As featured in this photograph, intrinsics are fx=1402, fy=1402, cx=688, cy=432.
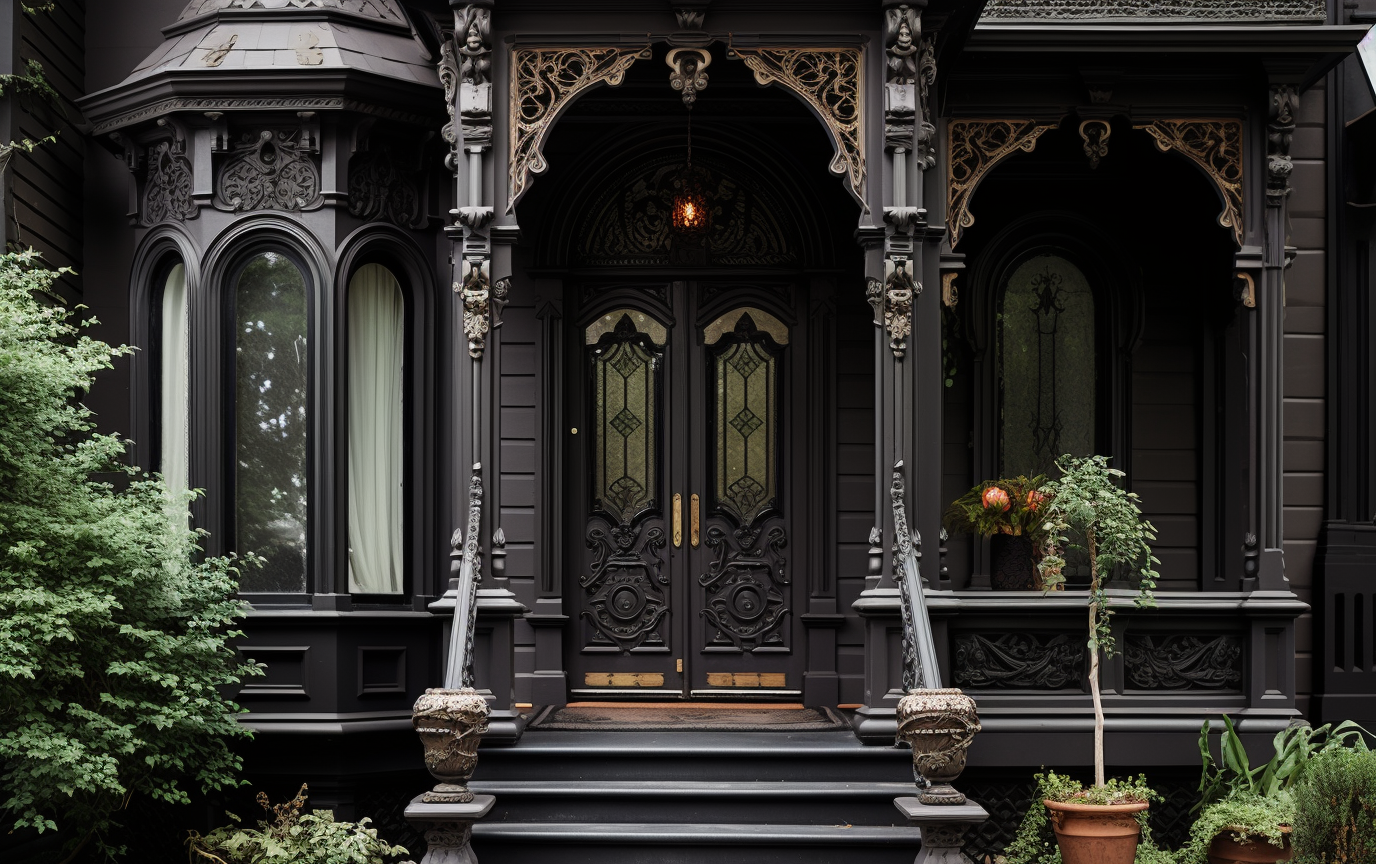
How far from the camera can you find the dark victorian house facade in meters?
7.84

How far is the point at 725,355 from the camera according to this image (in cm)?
977

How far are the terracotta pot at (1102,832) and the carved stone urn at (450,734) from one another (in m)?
3.11

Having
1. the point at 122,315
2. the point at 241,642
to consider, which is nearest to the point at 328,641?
the point at 241,642

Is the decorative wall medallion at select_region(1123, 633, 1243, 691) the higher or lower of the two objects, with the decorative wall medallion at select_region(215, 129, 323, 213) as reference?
lower

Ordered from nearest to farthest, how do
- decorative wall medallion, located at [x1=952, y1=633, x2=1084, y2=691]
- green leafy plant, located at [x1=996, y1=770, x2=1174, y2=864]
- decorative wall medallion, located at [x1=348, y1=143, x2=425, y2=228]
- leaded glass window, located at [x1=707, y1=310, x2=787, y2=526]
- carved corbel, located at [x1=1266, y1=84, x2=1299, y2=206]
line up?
green leafy plant, located at [x1=996, y1=770, x2=1174, y2=864] < decorative wall medallion, located at [x1=952, y1=633, x2=1084, y2=691] < carved corbel, located at [x1=1266, y1=84, x2=1299, y2=206] < decorative wall medallion, located at [x1=348, y1=143, x2=425, y2=228] < leaded glass window, located at [x1=707, y1=310, x2=787, y2=526]

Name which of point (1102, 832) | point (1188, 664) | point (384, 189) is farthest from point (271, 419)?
point (1188, 664)

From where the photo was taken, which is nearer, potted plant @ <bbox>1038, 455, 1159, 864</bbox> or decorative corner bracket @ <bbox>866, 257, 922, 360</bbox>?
potted plant @ <bbox>1038, 455, 1159, 864</bbox>

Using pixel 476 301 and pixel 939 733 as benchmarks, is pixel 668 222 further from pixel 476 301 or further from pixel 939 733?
pixel 939 733

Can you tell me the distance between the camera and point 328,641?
8.59 metres

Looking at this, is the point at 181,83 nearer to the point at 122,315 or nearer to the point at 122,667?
the point at 122,315

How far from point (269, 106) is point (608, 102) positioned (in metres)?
2.26

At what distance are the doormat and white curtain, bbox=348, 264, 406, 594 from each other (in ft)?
4.73

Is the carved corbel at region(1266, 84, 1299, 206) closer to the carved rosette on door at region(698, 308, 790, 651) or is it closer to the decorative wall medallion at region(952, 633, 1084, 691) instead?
the decorative wall medallion at region(952, 633, 1084, 691)

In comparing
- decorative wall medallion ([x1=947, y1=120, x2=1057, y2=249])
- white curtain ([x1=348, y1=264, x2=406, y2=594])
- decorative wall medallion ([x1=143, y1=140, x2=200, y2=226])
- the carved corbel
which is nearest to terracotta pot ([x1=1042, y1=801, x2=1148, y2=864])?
decorative wall medallion ([x1=947, y1=120, x2=1057, y2=249])
